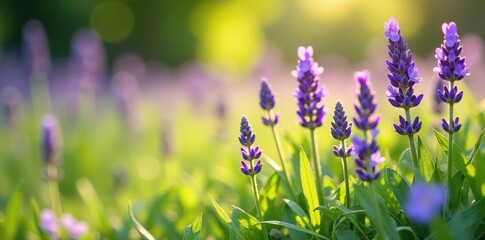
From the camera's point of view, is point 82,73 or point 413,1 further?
point 413,1

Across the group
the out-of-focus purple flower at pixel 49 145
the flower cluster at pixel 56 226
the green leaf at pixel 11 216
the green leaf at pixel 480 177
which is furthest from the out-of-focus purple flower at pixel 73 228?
the green leaf at pixel 480 177

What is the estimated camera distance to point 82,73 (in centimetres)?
712

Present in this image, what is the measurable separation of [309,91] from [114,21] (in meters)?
28.0

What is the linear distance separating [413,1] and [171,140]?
19.3 metres

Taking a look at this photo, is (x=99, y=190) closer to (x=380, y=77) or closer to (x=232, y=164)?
(x=232, y=164)

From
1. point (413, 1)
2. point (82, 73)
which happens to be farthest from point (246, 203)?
point (413, 1)

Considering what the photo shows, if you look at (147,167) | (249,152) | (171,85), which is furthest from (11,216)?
(171,85)

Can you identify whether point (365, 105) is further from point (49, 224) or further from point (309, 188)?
point (49, 224)

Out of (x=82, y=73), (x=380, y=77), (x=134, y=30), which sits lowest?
(x=134, y=30)

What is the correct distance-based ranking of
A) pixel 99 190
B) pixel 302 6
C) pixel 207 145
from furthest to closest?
pixel 302 6
pixel 207 145
pixel 99 190

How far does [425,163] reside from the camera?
270cm

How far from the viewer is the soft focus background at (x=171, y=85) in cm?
507

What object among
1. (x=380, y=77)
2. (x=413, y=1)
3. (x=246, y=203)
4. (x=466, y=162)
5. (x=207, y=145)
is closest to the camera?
(x=466, y=162)

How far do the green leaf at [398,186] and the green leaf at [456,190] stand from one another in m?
0.18
